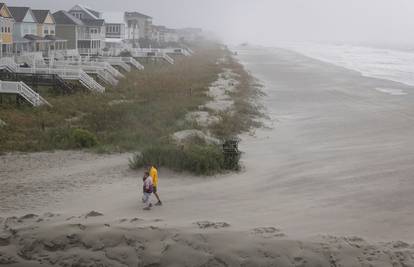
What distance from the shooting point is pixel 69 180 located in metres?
13.6

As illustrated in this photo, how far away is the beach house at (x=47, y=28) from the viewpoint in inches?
2178

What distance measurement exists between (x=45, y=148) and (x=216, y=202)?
8067 mm

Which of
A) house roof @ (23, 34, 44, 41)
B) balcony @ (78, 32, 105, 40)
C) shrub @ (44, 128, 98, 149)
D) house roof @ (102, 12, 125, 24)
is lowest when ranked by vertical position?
shrub @ (44, 128, 98, 149)

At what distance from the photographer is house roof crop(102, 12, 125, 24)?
80438mm

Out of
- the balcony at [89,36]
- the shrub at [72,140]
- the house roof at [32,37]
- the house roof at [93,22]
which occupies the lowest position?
the shrub at [72,140]

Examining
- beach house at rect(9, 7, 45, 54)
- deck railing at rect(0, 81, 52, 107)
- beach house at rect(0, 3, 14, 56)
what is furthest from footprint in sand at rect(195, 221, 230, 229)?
beach house at rect(9, 7, 45, 54)

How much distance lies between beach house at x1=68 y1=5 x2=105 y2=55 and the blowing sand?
2014 inches

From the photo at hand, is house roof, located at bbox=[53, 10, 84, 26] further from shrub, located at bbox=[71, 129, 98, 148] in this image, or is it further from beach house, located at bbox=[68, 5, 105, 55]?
shrub, located at bbox=[71, 129, 98, 148]

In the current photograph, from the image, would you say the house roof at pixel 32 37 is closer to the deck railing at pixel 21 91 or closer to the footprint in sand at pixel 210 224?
the deck railing at pixel 21 91

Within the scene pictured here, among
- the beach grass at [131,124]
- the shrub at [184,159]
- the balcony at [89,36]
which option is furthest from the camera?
the balcony at [89,36]

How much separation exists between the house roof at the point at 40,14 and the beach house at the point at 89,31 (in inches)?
311

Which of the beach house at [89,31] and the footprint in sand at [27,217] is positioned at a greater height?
the beach house at [89,31]

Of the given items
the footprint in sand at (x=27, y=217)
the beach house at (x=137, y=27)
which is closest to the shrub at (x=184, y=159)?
the footprint in sand at (x=27, y=217)

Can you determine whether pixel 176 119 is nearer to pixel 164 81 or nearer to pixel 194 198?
pixel 194 198
